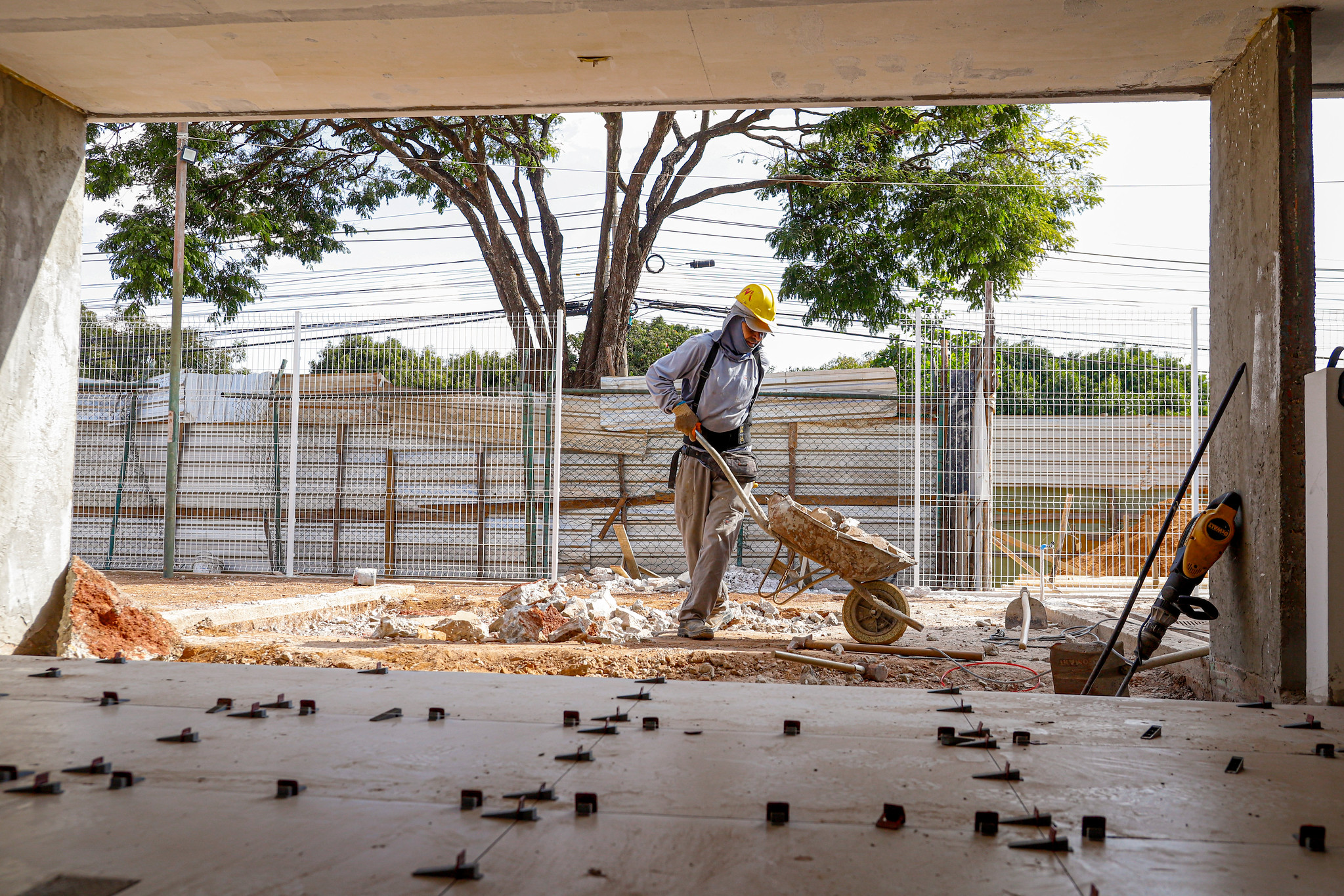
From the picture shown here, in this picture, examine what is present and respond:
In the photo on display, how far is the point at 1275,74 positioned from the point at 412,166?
13.4 m

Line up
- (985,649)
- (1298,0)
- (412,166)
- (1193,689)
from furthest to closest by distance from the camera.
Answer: (412,166) → (985,649) → (1193,689) → (1298,0)

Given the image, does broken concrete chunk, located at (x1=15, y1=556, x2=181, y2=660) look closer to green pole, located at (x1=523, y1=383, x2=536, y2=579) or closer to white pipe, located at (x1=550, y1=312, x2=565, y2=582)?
white pipe, located at (x1=550, y1=312, x2=565, y2=582)

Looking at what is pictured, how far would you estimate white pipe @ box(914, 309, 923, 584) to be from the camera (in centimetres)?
1003

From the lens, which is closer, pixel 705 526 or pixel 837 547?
pixel 837 547

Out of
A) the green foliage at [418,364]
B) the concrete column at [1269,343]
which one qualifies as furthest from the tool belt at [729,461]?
the green foliage at [418,364]

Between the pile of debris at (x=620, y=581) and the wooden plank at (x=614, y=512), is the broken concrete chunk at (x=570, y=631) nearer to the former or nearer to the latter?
the pile of debris at (x=620, y=581)

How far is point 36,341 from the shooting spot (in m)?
4.66

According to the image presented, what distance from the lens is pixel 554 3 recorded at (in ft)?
12.3

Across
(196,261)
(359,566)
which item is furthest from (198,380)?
(196,261)

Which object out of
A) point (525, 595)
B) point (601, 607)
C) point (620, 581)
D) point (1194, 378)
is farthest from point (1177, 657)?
point (620, 581)

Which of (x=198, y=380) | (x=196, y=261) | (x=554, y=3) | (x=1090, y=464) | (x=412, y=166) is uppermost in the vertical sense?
(x=412, y=166)

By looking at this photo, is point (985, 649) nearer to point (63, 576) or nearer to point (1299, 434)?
point (1299, 434)

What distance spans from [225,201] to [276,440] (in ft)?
21.0

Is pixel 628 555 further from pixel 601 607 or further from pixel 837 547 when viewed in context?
pixel 837 547
